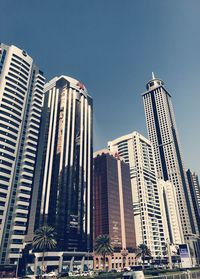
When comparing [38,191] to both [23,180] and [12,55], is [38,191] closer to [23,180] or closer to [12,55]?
[23,180]

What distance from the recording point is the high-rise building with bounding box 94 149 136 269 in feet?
550

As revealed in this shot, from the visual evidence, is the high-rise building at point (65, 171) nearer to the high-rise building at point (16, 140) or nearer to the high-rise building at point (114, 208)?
the high-rise building at point (114, 208)

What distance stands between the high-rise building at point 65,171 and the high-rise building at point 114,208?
27.0 ft

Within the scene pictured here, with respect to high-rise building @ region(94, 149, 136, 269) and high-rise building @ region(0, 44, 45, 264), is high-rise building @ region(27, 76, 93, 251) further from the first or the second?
high-rise building @ region(0, 44, 45, 264)

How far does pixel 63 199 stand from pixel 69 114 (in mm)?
62165

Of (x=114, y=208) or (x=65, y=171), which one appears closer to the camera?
(x=65, y=171)

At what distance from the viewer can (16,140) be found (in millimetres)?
135500

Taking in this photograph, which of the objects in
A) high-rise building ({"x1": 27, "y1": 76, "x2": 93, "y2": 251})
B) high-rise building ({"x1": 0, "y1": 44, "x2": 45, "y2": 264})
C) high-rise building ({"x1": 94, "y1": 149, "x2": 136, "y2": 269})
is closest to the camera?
high-rise building ({"x1": 0, "y1": 44, "x2": 45, "y2": 264})

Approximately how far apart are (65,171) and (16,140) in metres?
40.2

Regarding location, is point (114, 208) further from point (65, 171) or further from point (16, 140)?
point (16, 140)

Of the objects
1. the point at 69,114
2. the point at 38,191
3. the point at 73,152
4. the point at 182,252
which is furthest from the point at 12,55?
the point at 182,252

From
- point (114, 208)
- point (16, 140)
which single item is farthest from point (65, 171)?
point (114, 208)

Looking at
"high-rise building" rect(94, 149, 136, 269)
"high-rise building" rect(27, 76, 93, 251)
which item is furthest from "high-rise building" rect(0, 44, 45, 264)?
"high-rise building" rect(94, 149, 136, 269)

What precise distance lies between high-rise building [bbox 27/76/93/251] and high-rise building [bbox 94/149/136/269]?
324 inches
